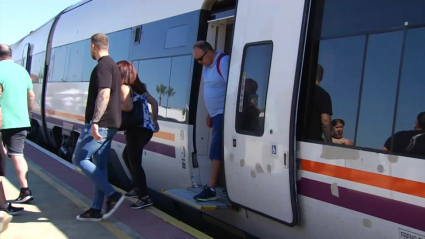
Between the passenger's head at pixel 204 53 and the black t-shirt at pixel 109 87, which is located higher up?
the passenger's head at pixel 204 53

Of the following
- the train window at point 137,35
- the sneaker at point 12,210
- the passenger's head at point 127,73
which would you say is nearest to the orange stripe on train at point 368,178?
the passenger's head at point 127,73

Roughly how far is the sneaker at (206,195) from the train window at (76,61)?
5.47m

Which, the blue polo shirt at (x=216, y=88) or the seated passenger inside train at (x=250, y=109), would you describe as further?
the blue polo shirt at (x=216, y=88)

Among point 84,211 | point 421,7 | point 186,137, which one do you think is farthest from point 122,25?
point 421,7

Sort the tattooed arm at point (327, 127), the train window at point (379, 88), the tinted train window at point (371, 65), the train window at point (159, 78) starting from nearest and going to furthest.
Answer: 1. the tinted train window at point (371, 65)
2. the train window at point (379, 88)
3. the tattooed arm at point (327, 127)
4. the train window at point (159, 78)

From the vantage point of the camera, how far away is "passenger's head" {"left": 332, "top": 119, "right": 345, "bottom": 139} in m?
3.48

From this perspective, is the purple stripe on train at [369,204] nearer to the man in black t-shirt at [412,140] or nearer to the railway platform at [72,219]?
the man in black t-shirt at [412,140]

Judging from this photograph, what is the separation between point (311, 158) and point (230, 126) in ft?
3.53

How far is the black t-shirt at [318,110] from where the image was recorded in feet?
11.9

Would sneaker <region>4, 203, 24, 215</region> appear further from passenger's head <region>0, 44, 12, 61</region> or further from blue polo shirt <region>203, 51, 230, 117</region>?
blue polo shirt <region>203, 51, 230, 117</region>

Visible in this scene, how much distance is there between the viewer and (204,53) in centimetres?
493

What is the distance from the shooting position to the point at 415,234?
2947 mm

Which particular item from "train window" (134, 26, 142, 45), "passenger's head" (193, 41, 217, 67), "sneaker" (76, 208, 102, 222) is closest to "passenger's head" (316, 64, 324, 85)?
"passenger's head" (193, 41, 217, 67)

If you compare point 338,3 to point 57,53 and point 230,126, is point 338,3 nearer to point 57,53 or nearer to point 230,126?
point 230,126
